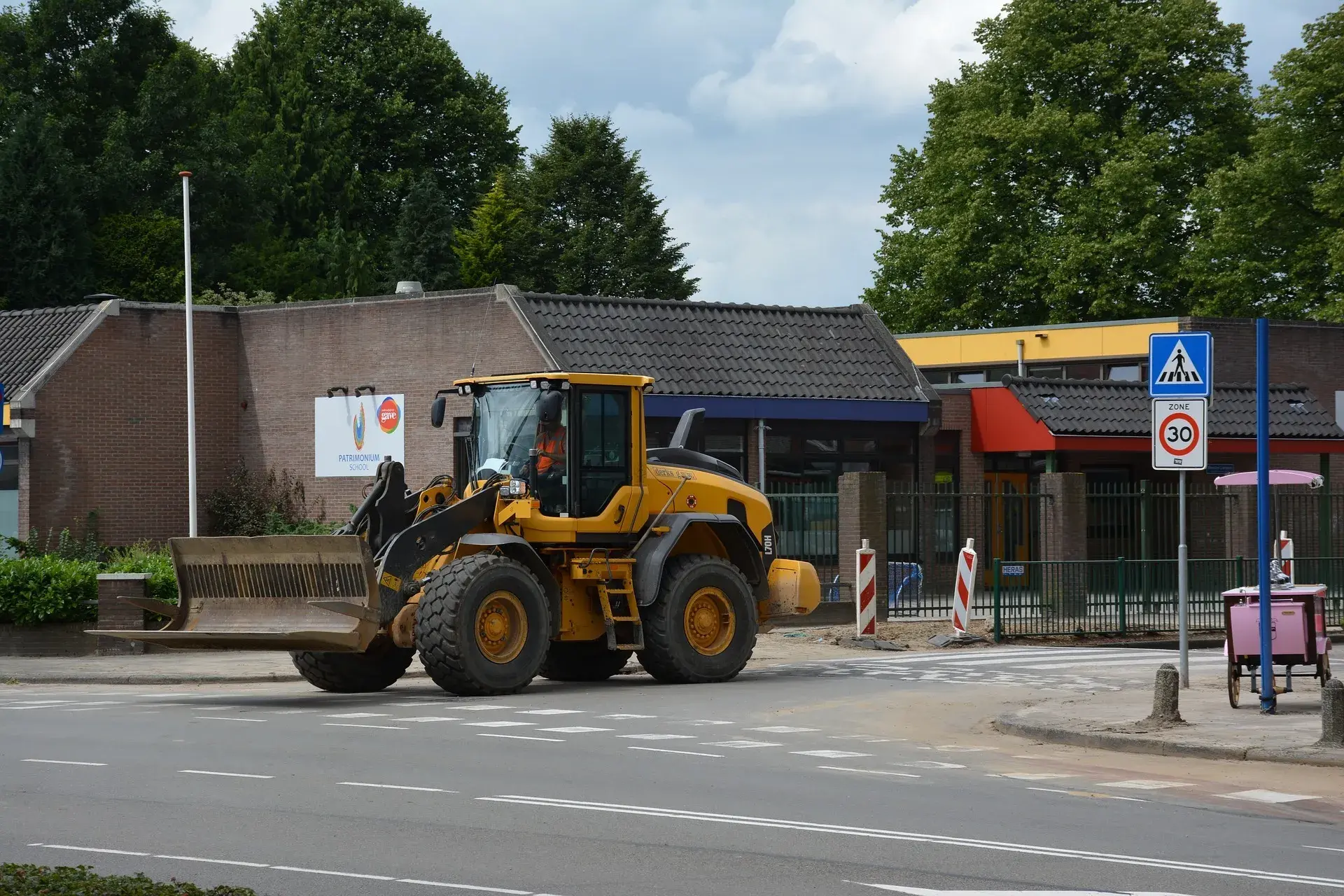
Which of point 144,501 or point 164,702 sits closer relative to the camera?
point 164,702

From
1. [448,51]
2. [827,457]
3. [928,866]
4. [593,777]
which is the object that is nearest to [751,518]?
[593,777]

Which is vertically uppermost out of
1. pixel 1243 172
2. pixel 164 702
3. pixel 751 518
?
pixel 1243 172

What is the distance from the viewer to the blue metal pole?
14.7 meters

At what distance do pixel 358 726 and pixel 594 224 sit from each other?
155 ft

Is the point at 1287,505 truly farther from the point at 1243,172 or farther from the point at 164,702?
the point at 1243,172

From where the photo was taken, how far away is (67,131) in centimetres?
5891

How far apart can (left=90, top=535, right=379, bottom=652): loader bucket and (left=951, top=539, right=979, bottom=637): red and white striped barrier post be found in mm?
10643

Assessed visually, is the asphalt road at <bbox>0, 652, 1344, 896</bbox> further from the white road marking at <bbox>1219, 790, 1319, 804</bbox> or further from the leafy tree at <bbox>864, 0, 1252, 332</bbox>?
the leafy tree at <bbox>864, 0, 1252, 332</bbox>

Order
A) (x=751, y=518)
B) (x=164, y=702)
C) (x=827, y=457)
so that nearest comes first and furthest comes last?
(x=164, y=702) → (x=751, y=518) → (x=827, y=457)

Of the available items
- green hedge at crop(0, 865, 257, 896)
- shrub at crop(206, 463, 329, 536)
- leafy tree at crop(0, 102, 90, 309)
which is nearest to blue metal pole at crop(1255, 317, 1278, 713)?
green hedge at crop(0, 865, 257, 896)

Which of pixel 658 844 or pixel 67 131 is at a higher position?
pixel 67 131

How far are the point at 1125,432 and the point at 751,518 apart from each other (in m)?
17.7

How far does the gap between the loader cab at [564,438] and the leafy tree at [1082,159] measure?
113 ft

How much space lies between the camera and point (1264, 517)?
48.4ft
